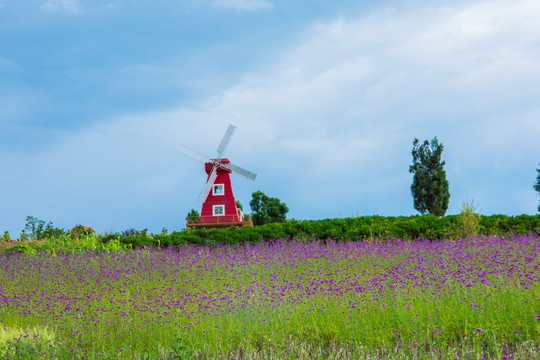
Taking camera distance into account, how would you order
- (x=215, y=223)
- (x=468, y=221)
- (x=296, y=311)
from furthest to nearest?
(x=215, y=223)
(x=468, y=221)
(x=296, y=311)

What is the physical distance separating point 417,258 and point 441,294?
93.7 inches

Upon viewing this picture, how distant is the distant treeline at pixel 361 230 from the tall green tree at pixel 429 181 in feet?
52.5

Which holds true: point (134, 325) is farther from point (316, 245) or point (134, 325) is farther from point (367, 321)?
point (316, 245)

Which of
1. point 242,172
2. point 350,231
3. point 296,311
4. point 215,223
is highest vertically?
point 242,172

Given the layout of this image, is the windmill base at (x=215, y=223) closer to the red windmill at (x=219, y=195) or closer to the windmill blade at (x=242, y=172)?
the red windmill at (x=219, y=195)

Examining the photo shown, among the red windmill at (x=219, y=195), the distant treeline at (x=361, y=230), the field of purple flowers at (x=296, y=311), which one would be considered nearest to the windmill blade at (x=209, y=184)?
the red windmill at (x=219, y=195)

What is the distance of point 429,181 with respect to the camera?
104 ft

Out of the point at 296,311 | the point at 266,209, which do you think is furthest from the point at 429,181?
the point at 296,311

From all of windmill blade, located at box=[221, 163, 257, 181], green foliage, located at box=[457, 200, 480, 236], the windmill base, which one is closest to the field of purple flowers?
green foliage, located at box=[457, 200, 480, 236]

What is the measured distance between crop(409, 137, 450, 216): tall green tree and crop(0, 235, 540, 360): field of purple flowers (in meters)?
22.1

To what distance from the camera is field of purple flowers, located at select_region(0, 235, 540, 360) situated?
Answer: 5355 millimetres

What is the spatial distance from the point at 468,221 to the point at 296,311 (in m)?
9.27

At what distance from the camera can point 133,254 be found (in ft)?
43.7

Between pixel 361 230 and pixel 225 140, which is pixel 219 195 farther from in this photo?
pixel 361 230
